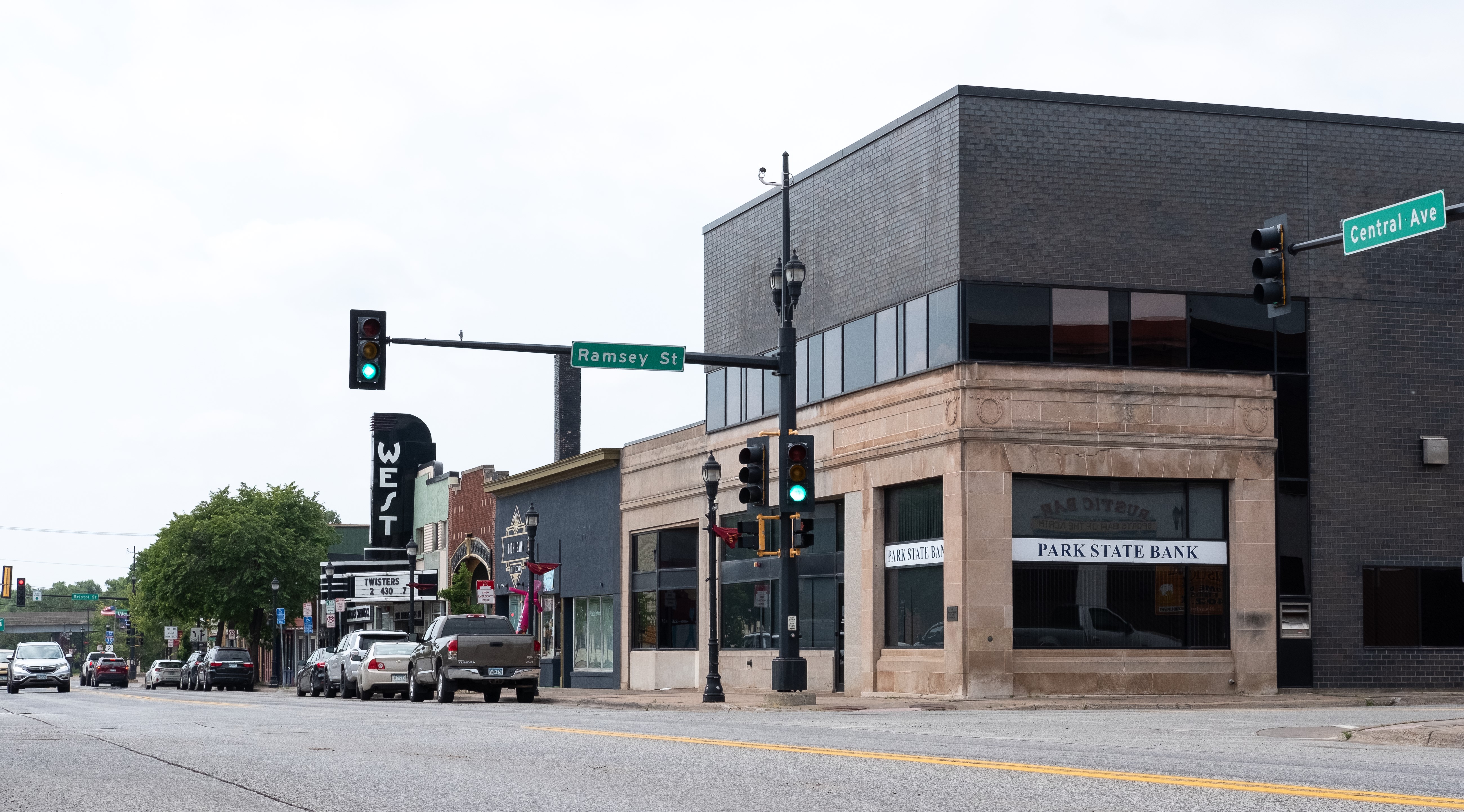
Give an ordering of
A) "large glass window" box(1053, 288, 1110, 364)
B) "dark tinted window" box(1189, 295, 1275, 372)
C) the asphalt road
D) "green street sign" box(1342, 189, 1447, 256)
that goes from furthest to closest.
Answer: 1. "dark tinted window" box(1189, 295, 1275, 372)
2. "large glass window" box(1053, 288, 1110, 364)
3. "green street sign" box(1342, 189, 1447, 256)
4. the asphalt road

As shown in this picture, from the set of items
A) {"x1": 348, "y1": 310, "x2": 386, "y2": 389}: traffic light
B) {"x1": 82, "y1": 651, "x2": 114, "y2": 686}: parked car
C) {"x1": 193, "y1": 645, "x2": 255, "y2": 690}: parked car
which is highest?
{"x1": 348, "y1": 310, "x2": 386, "y2": 389}: traffic light

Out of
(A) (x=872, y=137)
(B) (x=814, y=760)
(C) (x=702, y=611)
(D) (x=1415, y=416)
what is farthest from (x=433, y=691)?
(B) (x=814, y=760)

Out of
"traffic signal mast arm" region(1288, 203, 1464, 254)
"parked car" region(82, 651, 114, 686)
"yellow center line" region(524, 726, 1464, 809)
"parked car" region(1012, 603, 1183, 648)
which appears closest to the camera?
"yellow center line" region(524, 726, 1464, 809)

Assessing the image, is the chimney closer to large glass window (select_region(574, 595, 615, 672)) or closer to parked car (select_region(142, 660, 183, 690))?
large glass window (select_region(574, 595, 615, 672))

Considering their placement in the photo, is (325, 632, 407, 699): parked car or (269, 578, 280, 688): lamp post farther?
(269, 578, 280, 688): lamp post

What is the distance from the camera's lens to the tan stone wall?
2838 centimetres

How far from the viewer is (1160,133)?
29.8m

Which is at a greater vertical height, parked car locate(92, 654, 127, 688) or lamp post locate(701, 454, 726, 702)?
lamp post locate(701, 454, 726, 702)

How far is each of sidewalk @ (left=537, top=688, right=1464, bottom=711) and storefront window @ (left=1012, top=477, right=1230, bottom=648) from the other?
50.0 inches

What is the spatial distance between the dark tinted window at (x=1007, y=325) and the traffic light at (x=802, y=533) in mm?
5445

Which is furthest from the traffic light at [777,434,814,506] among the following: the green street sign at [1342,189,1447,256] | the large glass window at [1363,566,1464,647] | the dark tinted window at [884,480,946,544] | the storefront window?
the large glass window at [1363,566,1464,647]

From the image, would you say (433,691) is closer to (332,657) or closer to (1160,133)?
(332,657)

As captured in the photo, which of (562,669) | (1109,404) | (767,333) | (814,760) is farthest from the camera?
(562,669)

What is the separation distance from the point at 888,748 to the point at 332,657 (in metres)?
29.3
